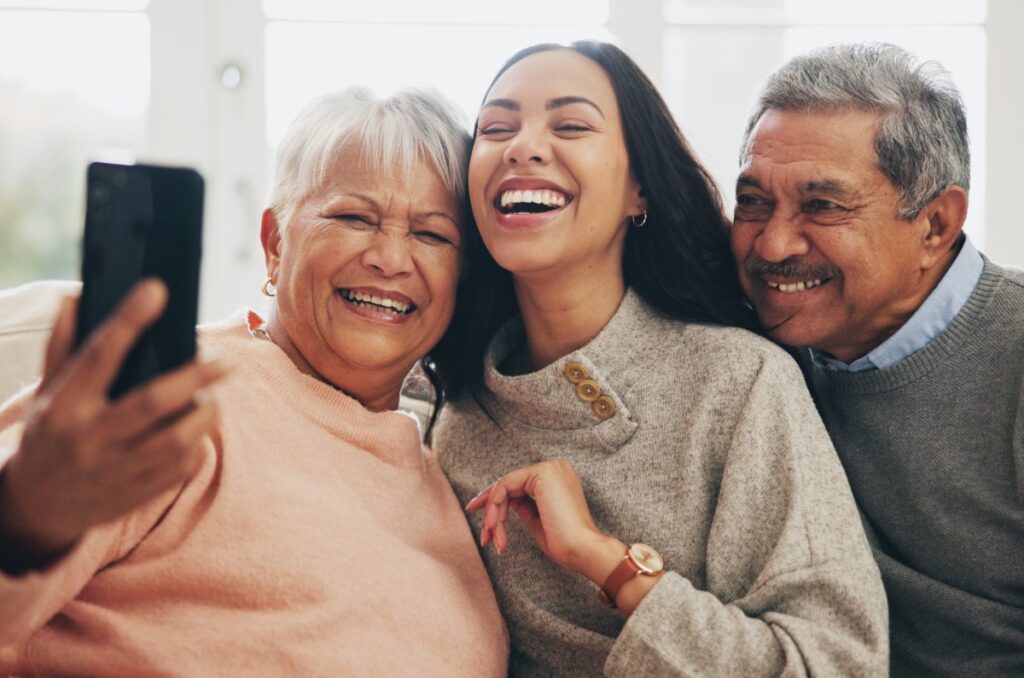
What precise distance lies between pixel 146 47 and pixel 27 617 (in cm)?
221

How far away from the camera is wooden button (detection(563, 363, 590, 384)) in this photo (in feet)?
4.79

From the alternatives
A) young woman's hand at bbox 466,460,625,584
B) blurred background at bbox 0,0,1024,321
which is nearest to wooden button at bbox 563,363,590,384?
young woman's hand at bbox 466,460,625,584

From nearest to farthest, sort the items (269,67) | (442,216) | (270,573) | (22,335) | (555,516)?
(270,573), (555,516), (442,216), (22,335), (269,67)

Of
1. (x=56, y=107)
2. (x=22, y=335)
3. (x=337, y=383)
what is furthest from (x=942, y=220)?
(x=56, y=107)

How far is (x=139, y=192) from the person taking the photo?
2.89 feet

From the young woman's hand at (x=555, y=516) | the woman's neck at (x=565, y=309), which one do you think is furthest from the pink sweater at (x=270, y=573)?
the woman's neck at (x=565, y=309)

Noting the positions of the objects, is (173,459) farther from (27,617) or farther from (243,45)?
(243,45)

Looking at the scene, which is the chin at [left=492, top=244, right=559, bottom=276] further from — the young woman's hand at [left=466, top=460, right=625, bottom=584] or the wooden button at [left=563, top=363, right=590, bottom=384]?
the young woman's hand at [left=466, top=460, right=625, bottom=584]

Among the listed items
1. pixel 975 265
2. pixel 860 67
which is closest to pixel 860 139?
pixel 860 67

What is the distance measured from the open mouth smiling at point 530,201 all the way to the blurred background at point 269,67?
140 cm

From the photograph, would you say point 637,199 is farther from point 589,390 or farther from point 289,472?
point 289,472

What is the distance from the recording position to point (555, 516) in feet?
4.25

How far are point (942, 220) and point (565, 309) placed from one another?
0.57m

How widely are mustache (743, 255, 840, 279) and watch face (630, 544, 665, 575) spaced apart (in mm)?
489
